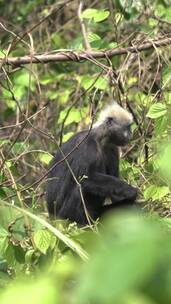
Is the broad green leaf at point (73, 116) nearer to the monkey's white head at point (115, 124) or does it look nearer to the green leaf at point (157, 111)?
the monkey's white head at point (115, 124)

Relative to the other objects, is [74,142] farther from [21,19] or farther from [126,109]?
[21,19]

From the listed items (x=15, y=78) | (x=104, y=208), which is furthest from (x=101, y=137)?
(x=15, y=78)

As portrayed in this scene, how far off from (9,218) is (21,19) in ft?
20.8

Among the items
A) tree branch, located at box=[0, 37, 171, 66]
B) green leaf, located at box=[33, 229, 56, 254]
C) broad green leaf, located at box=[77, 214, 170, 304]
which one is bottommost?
green leaf, located at box=[33, 229, 56, 254]

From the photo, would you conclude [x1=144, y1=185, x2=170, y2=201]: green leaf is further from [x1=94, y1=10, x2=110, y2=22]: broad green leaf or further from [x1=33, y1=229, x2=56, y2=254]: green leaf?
[x1=94, y1=10, x2=110, y2=22]: broad green leaf

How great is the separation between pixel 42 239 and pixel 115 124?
2703 mm

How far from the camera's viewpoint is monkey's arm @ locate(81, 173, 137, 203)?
477 centimetres

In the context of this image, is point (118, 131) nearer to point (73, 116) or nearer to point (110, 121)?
point (110, 121)

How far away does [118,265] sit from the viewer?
472 mm

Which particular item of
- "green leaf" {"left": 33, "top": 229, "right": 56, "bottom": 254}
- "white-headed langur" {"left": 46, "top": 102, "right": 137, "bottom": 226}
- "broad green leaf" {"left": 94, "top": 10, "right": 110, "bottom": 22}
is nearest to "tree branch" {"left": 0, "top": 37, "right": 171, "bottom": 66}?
"broad green leaf" {"left": 94, "top": 10, "right": 110, "bottom": 22}

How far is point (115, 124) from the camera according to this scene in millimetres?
5215

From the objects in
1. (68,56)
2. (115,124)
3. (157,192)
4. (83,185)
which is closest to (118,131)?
(115,124)

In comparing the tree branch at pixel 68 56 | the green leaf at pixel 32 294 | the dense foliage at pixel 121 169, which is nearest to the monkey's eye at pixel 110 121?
the dense foliage at pixel 121 169

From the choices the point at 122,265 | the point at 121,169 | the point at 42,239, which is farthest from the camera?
the point at 121,169
